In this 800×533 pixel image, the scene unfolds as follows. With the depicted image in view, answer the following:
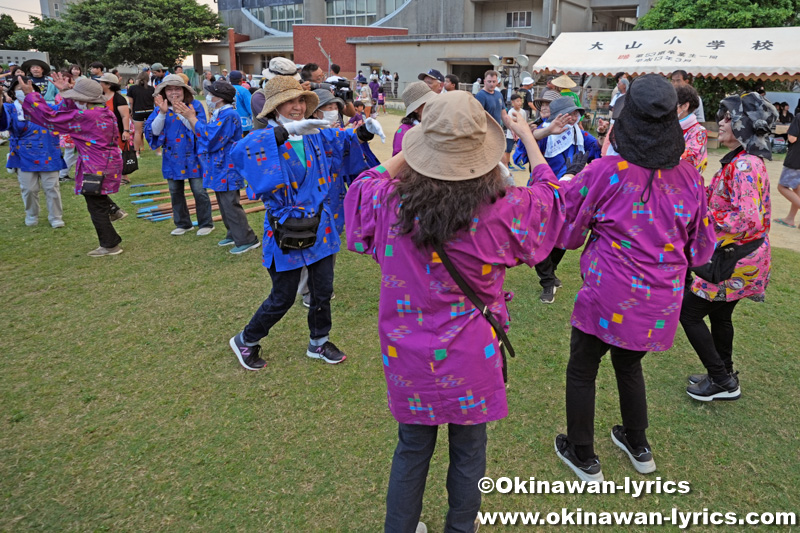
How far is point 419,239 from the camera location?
1.78 meters

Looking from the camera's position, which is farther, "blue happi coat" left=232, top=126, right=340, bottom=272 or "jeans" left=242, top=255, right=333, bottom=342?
"jeans" left=242, top=255, right=333, bottom=342

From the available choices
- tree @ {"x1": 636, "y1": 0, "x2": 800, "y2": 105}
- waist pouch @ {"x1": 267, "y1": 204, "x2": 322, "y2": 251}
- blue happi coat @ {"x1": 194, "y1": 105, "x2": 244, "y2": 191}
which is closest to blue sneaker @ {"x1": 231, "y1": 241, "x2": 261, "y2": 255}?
blue happi coat @ {"x1": 194, "y1": 105, "x2": 244, "y2": 191}

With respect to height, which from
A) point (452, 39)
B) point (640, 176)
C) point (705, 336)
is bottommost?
point (705, 336)

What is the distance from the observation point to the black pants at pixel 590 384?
2.60 m

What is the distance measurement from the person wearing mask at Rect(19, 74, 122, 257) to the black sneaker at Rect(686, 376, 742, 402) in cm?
584

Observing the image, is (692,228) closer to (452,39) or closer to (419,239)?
(419,239)

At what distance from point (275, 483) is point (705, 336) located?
270 cm

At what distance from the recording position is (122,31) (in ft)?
132

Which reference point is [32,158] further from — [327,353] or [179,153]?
[327,353]

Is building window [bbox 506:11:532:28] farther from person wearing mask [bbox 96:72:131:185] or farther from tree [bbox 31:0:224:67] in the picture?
person wearing mask [bbox 96:72:131:185]

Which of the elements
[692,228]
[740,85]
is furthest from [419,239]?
[740,85]

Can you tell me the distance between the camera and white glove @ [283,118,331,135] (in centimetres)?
324

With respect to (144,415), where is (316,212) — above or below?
above

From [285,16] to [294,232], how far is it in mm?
49845
